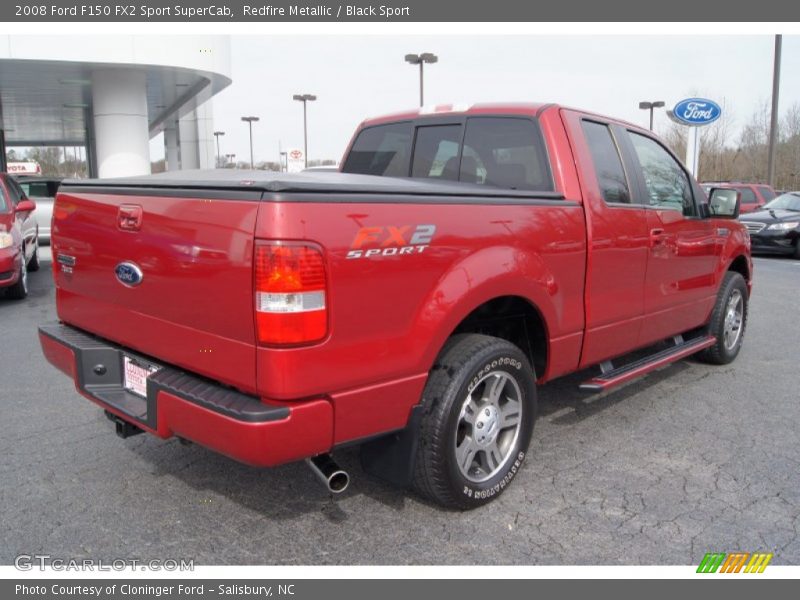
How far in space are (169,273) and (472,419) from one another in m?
1.52

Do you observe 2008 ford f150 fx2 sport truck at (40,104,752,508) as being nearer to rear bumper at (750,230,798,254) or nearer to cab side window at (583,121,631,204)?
cab side window at (583,121,631,204)

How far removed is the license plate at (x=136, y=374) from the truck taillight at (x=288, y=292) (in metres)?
0.86

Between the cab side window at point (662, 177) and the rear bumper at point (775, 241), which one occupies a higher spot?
the cab side window at point (662, 177)

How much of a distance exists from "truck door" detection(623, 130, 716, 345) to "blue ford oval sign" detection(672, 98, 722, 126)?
7.91 metres

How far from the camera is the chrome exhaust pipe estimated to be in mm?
2703

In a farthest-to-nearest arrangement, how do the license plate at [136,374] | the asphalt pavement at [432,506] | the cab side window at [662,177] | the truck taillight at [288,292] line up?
the cab side window at [662,177]
the license plate at [136,374]
the asphalt pavement at [432,506]
the truck taillight at [288,292]

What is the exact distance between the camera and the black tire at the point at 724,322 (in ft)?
18.1

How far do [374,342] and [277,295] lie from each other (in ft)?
1.52

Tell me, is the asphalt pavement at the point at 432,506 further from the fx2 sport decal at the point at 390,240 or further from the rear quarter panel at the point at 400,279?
the fx2 sport decal at the point at 390,240

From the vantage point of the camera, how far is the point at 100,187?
3.32 metres

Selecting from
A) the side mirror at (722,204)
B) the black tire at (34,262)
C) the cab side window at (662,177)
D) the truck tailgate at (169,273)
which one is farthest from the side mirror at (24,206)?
the side mirror at (722,204)

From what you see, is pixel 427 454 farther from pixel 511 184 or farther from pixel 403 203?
pixel 511 184

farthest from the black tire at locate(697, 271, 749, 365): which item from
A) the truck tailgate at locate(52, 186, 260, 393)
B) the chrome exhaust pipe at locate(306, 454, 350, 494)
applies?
the truck tailgate at locate(52, 186, 260, 393)

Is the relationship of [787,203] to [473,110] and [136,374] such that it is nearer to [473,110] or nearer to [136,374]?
[473,110]
